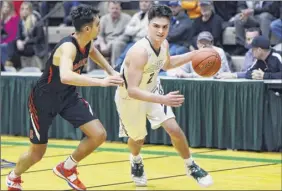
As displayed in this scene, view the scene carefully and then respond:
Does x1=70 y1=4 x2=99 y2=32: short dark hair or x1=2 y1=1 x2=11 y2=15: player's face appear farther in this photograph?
x1=2 y1=1 x2=11 y2=15: player's face

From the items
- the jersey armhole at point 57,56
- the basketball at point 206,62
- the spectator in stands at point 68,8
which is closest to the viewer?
the jersey armhole at point 57,56

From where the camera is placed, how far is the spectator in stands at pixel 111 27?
1561cm

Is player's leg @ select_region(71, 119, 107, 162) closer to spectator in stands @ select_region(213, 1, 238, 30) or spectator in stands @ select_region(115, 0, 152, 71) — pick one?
spectator in stands @ select_region(115, 0, 152, 71)

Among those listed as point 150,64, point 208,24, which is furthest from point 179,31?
point 150,64

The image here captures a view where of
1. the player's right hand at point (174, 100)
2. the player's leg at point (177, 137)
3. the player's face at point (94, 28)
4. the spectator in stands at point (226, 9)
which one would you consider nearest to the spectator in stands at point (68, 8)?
the spectator in stands at point (226, 9)

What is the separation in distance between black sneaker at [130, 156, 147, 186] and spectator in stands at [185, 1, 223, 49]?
4.57 meters

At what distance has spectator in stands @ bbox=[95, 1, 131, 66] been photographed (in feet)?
51.2

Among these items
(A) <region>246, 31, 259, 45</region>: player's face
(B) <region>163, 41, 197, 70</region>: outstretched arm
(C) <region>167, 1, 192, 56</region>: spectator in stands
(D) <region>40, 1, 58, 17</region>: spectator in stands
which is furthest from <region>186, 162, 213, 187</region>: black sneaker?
(D) <region>40, 1, 58, 17</region>: spectator in stands

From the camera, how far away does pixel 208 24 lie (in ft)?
47.7

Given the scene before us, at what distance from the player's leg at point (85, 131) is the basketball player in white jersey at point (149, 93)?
507 millimetres

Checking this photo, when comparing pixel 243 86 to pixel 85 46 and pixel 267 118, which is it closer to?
pixel 267 118

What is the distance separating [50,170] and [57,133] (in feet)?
10.7

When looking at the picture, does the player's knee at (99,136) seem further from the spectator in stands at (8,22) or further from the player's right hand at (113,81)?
the spectator in stands at (8,22)

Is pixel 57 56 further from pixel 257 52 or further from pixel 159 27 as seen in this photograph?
pixel 257 52
